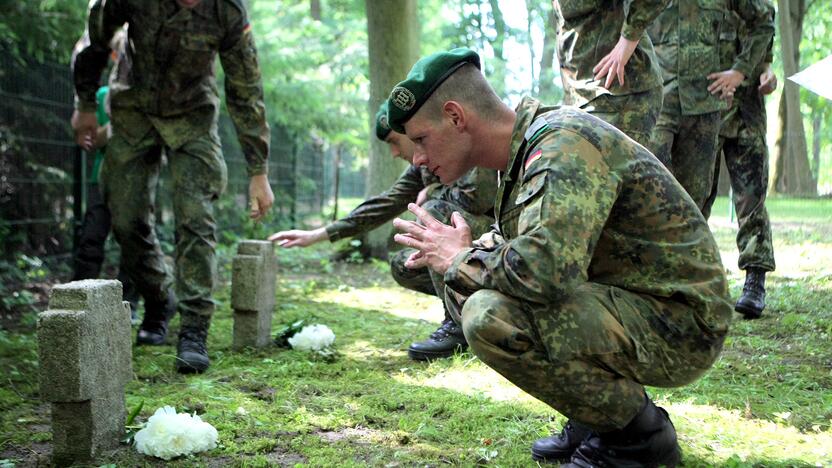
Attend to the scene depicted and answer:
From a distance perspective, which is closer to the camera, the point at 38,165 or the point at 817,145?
the point at 38,165

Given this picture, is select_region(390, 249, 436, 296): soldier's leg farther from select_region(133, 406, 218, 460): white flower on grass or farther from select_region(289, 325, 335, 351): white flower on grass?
select_region(133, 406, 218, 460): white flower on grass

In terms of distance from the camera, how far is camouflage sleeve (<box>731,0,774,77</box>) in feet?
15.2

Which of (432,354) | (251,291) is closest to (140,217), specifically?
(251,291)

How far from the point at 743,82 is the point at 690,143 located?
664 millimetres

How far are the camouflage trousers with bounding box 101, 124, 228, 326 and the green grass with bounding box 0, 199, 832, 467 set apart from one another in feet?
1.36

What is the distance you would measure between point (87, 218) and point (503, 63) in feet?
47.2

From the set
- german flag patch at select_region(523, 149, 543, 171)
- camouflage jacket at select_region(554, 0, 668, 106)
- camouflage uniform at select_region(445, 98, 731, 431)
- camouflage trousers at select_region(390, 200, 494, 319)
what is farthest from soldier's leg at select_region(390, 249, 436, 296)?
german flag patch at select_region(523, 149, 543, 171)

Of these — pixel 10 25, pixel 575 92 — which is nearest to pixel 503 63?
pixel 10 25

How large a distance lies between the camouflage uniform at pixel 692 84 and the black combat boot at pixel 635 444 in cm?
238

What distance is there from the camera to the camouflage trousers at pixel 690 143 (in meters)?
4.45

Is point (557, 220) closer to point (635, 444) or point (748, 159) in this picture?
point (635, 444)

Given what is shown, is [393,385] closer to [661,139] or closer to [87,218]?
[661,139]

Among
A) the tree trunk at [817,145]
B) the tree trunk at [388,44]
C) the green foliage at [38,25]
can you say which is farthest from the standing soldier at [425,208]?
the tree trunk at [817,145]

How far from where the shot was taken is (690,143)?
4484 millimetres
